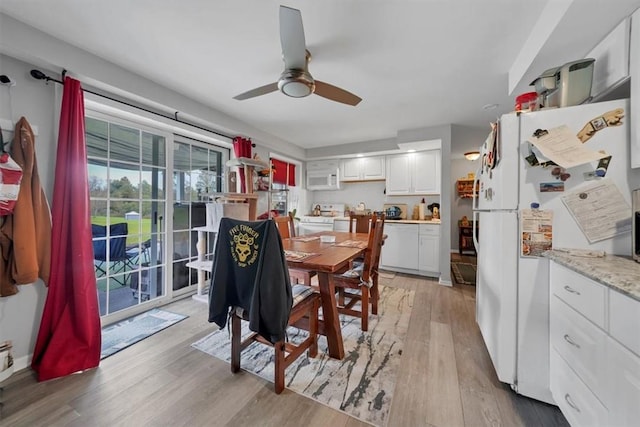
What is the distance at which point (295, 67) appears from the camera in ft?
5.32

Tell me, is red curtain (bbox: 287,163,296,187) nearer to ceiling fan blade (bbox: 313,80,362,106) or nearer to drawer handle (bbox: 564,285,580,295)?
ceiling fan blade (bbox: 313,80,362,106)

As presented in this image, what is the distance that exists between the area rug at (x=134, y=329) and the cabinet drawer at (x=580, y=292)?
114 inches

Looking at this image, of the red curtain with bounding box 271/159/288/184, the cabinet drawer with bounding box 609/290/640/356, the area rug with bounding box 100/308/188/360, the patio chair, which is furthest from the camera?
the red curtain with bounding box 271/159/288/184

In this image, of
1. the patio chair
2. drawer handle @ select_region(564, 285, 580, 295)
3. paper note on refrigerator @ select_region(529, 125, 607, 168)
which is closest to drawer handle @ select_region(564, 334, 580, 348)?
drawer handle @ select_region(564, 285, 580, 295)

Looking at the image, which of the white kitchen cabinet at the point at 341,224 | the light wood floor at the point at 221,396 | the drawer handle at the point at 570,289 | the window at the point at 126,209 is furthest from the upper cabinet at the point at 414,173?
the window at the point at 126,209

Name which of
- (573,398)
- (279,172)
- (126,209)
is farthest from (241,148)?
(573,398)

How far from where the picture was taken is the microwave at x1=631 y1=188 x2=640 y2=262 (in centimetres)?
109

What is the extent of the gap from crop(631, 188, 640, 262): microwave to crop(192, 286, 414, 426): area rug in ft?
4.67

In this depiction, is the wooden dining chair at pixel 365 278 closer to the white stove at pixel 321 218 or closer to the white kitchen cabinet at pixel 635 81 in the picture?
the white kitchen cabinet at pixel 635 81

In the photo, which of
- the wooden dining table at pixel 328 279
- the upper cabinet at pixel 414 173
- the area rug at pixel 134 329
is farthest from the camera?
the upper cabinet at pixel 414 173

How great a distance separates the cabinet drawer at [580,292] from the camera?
0.92m

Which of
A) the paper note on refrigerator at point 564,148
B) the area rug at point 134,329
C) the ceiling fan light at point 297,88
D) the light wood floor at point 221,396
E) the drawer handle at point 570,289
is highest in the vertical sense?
the ceiling fan light at point 297,88

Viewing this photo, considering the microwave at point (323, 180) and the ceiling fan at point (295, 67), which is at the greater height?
the ceiling fan at point (295, 67)

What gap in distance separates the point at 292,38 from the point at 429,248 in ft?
11.1
